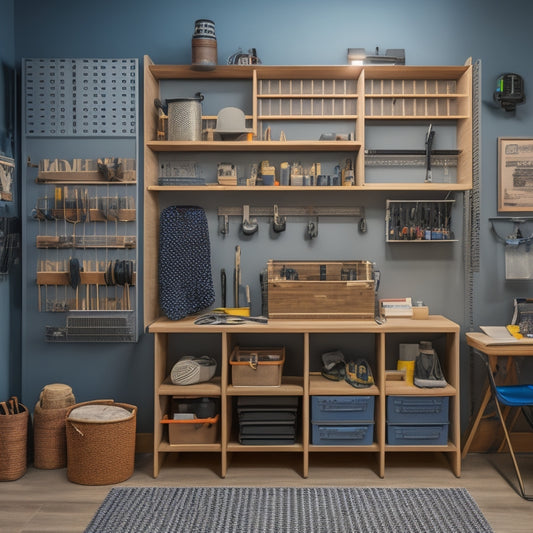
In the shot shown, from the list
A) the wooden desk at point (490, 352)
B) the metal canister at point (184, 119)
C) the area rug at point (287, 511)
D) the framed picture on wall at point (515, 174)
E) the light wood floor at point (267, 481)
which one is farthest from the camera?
the framed picture on wall at point (515, 174)

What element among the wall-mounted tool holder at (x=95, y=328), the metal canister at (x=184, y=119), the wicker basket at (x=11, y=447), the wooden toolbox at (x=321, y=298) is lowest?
the wicker basket at (x=11, y=447)

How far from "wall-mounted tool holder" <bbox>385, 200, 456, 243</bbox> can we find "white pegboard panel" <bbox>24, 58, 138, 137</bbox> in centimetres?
175

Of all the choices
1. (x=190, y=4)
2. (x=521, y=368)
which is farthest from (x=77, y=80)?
(x=521, y=368)

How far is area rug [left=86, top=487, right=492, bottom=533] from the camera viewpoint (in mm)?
2961

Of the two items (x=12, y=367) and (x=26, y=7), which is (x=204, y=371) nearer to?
(x=12, y=367)

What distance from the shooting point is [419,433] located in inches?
142

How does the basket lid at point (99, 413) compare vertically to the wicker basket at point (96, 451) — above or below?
above

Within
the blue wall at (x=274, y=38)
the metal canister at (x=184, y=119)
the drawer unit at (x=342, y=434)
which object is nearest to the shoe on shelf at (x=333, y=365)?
the drawer unit at (x=342, y=434)

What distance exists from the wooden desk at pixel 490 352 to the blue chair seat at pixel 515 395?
123 millimetres

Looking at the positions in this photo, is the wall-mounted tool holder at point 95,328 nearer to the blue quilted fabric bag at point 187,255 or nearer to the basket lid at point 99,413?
the blue quilted fabric bag at point 187,255

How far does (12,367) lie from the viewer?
400cm

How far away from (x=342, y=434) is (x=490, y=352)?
0.99 m

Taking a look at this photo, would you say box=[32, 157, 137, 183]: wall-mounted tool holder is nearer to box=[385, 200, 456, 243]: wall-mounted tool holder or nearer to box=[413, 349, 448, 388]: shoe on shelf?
box=[385, 200, 456, 243]: wall-mounted tool holder

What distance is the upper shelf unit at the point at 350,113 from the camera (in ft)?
12.4
